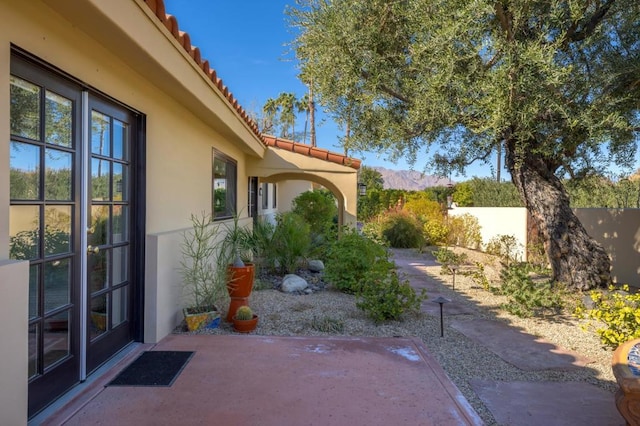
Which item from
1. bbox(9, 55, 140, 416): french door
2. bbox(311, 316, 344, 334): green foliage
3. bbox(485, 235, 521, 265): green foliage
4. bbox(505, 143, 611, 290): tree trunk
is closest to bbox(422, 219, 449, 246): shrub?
bbox(485, 235, 521, 265): green foliage

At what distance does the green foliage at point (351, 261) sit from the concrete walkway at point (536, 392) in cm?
206

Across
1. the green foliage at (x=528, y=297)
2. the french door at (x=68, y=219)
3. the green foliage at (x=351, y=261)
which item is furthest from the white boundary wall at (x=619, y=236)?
the french door at (x=68, y=219)

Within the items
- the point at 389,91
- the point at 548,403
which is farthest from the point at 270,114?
the point at 548,403

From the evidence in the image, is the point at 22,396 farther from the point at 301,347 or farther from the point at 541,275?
the point at 541,275

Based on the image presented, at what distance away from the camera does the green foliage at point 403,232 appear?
15.3 meters

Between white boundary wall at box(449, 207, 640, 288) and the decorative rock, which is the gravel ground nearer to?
the decorative rock

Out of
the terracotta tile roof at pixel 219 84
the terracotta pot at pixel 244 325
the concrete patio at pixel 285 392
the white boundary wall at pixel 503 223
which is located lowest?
the concrete patio at pixel 285 392

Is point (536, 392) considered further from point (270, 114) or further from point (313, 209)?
point (270, 114)

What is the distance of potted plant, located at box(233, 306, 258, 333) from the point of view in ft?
17.0

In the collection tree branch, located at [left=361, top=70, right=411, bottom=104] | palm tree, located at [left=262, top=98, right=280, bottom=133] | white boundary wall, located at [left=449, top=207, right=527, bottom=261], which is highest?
palm tree, located at [left=262, top=98, right=280, bottom=133]

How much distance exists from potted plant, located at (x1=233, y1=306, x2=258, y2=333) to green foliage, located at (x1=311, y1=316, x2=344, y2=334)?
0.78 meters

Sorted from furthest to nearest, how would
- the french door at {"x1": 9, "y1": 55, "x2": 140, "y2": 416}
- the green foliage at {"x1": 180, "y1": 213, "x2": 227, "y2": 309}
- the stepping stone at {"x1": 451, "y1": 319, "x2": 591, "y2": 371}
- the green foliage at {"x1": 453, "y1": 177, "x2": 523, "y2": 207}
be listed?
the green foliage at {"x1": 453, "y1": 177, "x2": 523, "y2": 207} < the green foliage at {"x1": 180, "y1": 213, "x2": 227, "y2": 309} < the stepping stone at {"x1": 451, "y1": 319, "x2": 591, "y2": 371} < the french door at {"x1": 9, "y1": 55, "x2": 140, "y2": 416}

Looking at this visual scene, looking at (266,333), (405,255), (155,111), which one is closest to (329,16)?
(155,111)

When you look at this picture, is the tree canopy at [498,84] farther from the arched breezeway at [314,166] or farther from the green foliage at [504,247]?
the green foliage at [504,247]
